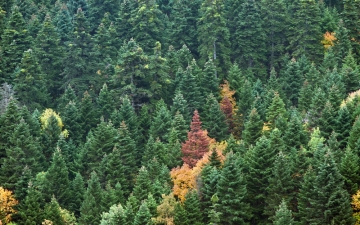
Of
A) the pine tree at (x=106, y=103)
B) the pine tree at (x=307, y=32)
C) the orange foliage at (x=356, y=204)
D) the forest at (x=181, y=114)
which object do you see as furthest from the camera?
the pine tree at (x=307, y=32)

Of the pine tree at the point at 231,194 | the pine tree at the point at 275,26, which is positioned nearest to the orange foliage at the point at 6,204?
the pine tree at the point at 231,194

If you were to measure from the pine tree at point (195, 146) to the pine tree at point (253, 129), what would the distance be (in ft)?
13.8

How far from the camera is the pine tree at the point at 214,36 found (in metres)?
86.1

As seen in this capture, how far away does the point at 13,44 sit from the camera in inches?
3157

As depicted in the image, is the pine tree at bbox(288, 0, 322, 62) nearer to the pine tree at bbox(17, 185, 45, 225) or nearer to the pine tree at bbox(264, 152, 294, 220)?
the pine tree at bbox(264, 152, 294, 220)

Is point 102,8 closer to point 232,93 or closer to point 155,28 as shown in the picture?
point 155,28

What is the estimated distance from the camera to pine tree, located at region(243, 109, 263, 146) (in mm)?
61344

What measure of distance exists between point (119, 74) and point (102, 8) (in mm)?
25706

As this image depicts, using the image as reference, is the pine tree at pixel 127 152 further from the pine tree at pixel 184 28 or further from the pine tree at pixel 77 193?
the pine tree at pixel 184 28

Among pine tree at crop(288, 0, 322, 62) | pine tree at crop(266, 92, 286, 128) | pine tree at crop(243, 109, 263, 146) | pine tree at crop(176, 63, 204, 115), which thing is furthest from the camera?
pine tree at crop(288, 0, 322, 62)

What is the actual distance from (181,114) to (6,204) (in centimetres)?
2232

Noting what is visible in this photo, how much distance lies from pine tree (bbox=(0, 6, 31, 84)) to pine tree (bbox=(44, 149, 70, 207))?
21.4 m

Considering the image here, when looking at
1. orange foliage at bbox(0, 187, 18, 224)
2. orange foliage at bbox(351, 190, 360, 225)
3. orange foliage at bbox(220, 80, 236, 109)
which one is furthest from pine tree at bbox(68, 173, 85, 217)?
orange foliage at bbox(351, 190, 360, 225)

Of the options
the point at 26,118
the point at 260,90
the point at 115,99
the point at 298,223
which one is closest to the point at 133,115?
the point at 115,99
